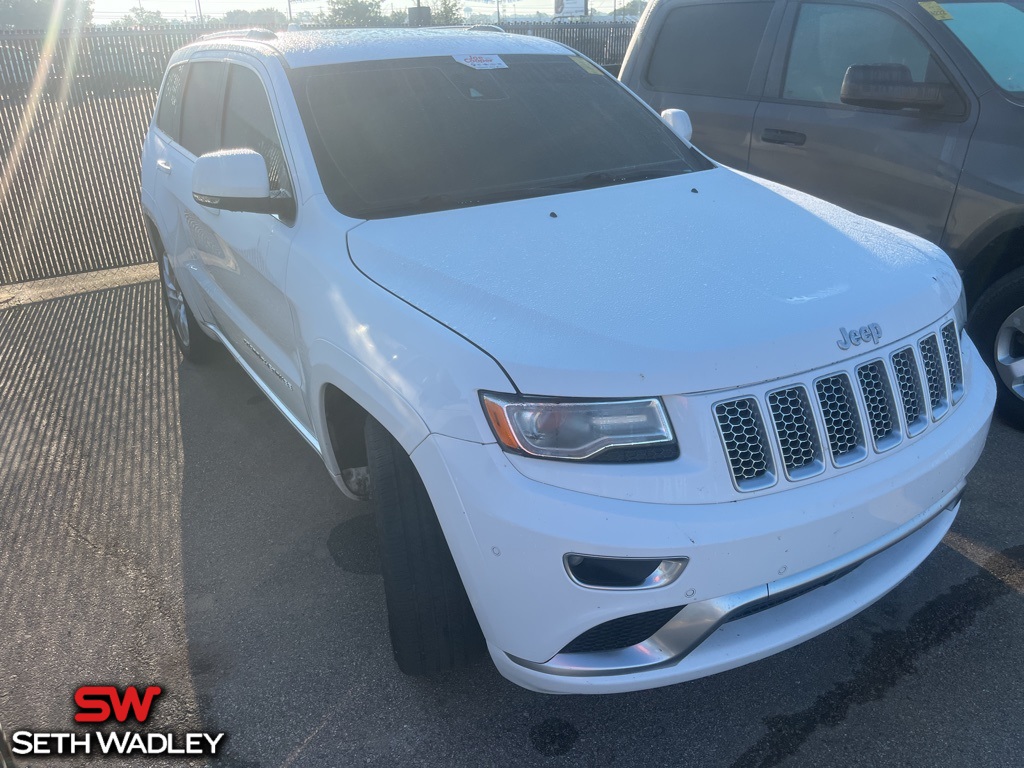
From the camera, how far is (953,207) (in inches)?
151

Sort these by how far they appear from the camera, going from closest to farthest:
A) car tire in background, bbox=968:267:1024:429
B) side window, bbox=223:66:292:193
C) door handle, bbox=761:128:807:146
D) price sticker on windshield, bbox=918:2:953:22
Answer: side window, bbox=223:66:292:193 < car tire in background, bbox=968:267:1024:429 < price sticker on windshield, bbox=918:2:953:22 < door handle, bbox=761:128:807:146

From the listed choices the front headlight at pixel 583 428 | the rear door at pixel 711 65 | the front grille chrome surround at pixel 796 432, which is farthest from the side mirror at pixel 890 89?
the front headlight at pixel 583 428

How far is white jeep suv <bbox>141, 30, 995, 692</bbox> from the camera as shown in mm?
1913

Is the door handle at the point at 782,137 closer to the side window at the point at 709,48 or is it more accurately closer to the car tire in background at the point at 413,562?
the side window at the point at 709,48

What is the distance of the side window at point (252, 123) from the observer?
3043 millimetres

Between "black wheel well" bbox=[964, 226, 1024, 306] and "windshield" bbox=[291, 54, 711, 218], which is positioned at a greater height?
"windshield" bbox=[291, 54, 711, 218]

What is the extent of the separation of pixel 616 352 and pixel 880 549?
0.87 m

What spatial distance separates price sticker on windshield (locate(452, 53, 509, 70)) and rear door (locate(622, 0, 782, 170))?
5.90ft

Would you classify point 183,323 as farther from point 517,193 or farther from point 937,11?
point 937,11

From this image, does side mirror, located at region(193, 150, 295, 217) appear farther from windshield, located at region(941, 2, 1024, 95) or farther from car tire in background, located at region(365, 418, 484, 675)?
windshield, located at region(941, 2, 1024, 95)

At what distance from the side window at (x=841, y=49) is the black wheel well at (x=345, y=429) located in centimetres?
302

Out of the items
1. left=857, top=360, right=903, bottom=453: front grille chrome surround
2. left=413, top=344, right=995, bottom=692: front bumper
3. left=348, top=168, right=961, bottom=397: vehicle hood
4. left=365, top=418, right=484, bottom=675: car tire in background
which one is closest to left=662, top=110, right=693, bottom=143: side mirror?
left=348, top=168, right=961, bottom=397: vehicle hood

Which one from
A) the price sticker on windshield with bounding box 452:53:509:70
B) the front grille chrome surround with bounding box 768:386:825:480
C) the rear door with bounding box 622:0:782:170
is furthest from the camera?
the rear door with bounding box 622:0:782:170

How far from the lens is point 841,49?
4.35m
